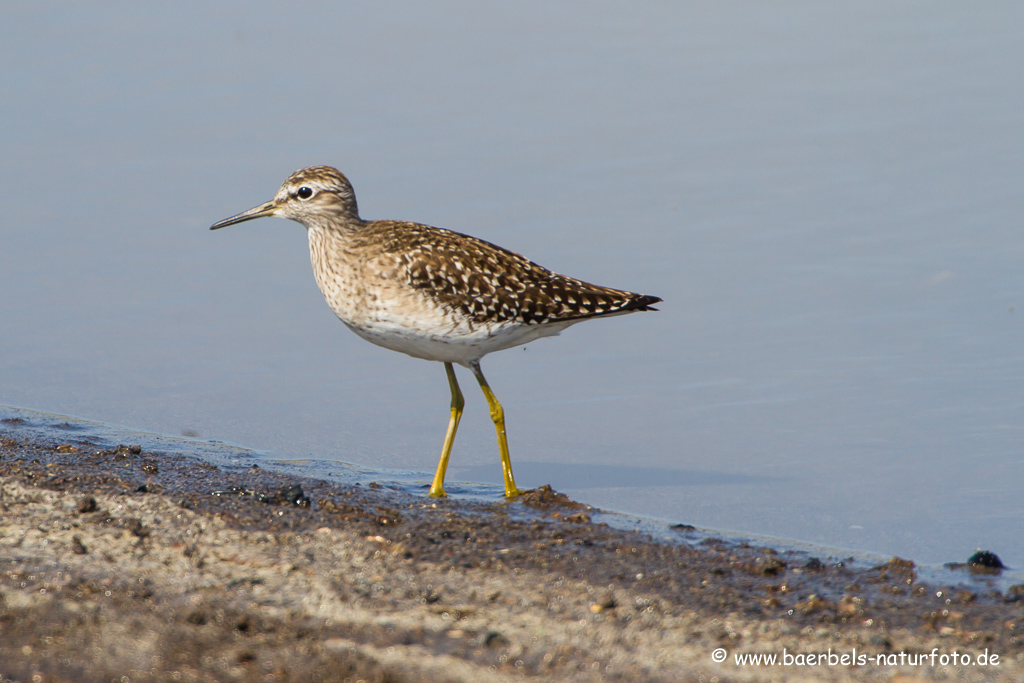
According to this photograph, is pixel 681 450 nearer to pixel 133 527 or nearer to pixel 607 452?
pixel 607 452

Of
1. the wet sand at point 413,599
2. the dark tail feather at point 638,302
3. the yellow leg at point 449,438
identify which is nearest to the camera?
the wet sand at point 413,599

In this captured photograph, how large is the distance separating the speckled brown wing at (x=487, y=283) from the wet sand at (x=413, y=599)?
52.9 inches

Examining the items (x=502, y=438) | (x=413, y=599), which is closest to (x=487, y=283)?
(x=502, y=438)

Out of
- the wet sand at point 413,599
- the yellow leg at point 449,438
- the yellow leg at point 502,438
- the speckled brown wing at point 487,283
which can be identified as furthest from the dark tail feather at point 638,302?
the wet sand at point 413,599

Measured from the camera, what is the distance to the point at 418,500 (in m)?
7.05

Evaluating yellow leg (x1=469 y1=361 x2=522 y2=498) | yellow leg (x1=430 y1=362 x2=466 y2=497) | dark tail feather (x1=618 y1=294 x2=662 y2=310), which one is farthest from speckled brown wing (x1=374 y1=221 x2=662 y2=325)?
yellow leg (x1=430 y1=362 x2=466 y2=497)

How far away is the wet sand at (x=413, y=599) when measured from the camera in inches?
184

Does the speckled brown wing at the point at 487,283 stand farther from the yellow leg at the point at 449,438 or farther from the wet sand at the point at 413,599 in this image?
the wet sand at the point at 413,599

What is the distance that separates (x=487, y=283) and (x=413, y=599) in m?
2.59

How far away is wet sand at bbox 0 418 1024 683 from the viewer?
4668mm

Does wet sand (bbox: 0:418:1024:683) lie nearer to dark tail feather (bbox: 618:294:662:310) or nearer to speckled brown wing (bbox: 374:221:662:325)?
speckled brown wing (bbox: 374:221:662:325)

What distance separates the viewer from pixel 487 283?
726cm

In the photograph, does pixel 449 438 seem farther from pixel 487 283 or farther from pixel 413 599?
pixel 413 599

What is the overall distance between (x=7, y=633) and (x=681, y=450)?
4.63 m
